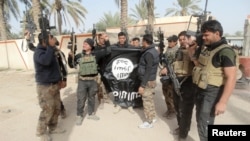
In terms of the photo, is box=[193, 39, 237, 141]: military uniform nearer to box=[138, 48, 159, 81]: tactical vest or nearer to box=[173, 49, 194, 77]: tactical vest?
box=[173, 49, 194, 77]: tactical vest

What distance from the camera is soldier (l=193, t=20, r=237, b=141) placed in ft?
8.02

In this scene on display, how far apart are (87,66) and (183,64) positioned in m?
1.78

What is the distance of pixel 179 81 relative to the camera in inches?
144

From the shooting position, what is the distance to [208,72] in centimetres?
264

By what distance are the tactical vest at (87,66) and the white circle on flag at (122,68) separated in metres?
0.83

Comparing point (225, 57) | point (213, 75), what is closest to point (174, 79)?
point (213, 75)

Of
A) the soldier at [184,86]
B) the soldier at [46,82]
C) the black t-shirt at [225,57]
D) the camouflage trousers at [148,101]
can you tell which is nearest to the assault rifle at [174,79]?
the soldier at [184,86]

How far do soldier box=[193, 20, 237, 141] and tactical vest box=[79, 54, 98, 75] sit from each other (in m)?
2.10

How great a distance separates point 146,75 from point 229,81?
1639 mm

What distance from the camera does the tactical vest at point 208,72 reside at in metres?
2.57

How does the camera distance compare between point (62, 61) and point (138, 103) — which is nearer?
point (62, 61)

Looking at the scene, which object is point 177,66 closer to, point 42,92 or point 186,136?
point 186,136

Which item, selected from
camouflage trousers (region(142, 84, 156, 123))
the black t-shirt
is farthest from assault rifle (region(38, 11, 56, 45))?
the black t-shirt

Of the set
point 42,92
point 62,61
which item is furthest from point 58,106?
point 62,61
